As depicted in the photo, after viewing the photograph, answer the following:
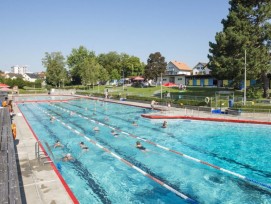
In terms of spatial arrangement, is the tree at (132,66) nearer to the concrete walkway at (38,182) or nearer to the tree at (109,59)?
the tree at (109,59)

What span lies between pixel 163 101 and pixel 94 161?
24.4 metres

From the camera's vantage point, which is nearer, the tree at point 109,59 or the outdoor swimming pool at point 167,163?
the outdoor swimming pool at point 167,163

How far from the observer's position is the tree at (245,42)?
3145 cm

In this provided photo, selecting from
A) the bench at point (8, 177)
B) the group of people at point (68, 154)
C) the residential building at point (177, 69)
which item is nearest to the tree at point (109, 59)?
the residential building at point (177, 69)

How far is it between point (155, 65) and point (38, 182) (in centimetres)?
6604

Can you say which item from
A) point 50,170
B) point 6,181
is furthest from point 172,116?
point 6,181

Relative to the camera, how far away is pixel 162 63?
244 ft

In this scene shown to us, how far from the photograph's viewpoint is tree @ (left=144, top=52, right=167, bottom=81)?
7344 centimetres

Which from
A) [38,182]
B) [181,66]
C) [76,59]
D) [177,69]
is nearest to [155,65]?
[177,69]

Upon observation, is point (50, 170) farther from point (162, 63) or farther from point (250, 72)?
point (162, 63)

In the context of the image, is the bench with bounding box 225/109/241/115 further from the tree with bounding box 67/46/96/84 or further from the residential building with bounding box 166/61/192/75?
the tree with bounding box 67/46/96/84

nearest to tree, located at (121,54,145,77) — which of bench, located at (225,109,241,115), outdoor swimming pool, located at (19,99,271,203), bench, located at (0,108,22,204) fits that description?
A: bench, located at (225,109,241,115)

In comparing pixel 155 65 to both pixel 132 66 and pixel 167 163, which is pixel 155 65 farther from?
pixel 167 163

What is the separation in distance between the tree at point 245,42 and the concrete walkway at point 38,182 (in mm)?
27284
